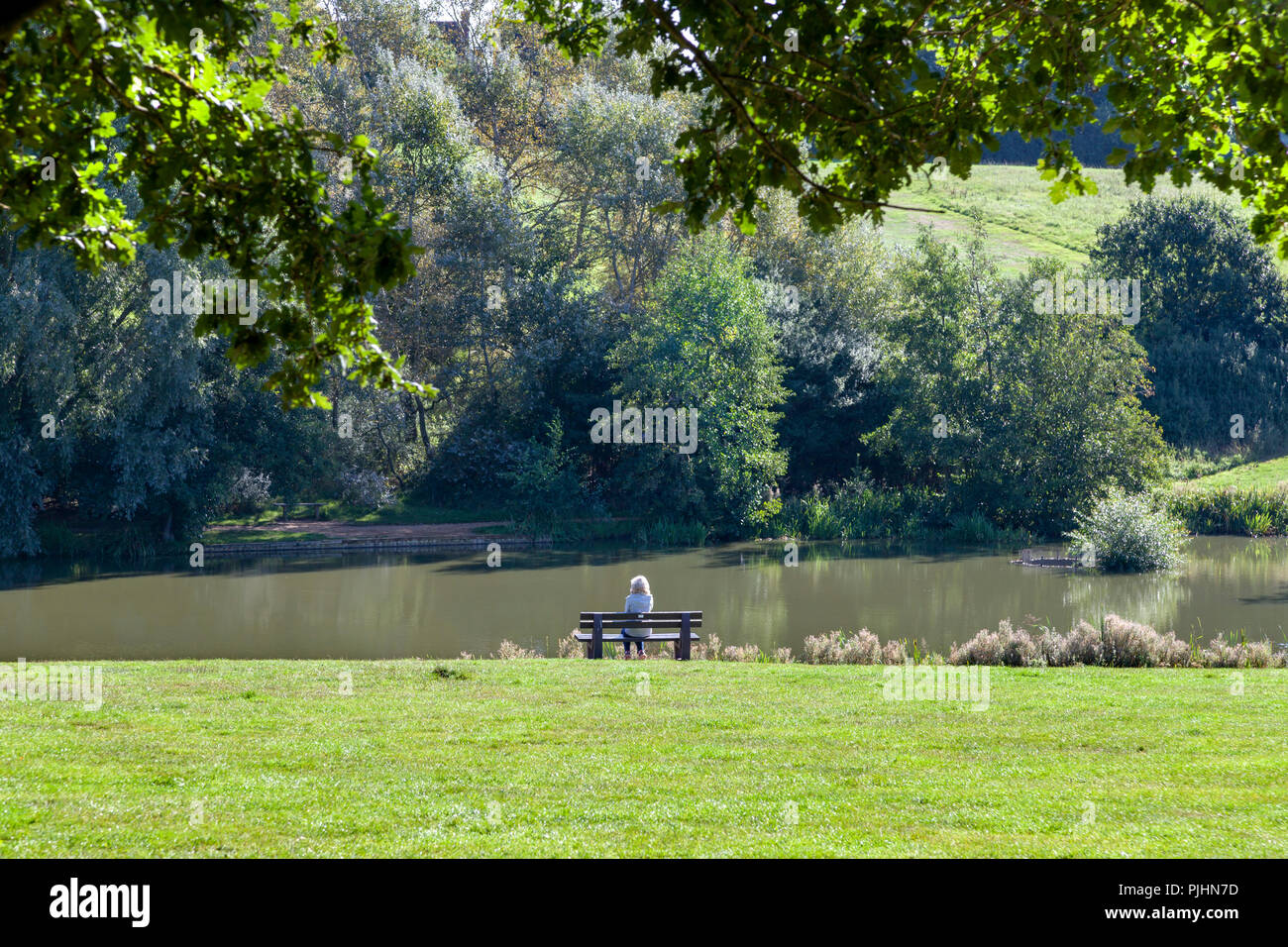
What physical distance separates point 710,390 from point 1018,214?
53.3 m

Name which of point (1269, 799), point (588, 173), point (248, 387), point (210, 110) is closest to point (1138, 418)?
point (588, 173)

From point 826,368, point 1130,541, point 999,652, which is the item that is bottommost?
point 999,652

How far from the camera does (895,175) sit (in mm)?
6219

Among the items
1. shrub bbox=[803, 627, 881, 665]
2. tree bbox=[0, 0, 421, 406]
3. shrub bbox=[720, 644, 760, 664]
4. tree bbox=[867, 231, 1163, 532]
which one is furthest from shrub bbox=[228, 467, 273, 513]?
tree bbox=[0, 0, 421, 406]

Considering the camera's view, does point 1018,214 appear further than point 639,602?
Yes

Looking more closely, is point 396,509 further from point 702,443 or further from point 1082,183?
point 1082,183

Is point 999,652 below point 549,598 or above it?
below

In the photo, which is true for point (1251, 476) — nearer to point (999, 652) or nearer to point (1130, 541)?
point (1130, 541)

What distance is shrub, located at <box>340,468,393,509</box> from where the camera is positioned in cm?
3609

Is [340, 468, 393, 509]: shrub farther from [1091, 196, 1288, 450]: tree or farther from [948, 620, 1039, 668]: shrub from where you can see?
[1091, 196, 1288, 450]: tree

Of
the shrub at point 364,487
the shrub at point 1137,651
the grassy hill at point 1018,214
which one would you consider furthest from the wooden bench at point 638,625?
the grassy hill at point 1018,214

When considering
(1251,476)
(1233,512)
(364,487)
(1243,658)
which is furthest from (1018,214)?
(1243,658)

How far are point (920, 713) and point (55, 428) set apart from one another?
2502 centimetres

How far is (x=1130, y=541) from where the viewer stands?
2686cm
